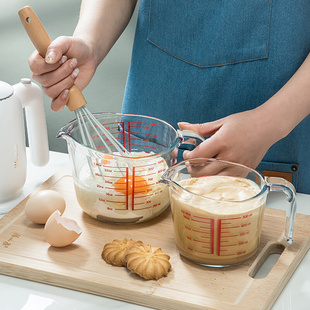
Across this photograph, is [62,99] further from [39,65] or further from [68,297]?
[68,297]

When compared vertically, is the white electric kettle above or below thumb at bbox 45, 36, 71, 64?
below

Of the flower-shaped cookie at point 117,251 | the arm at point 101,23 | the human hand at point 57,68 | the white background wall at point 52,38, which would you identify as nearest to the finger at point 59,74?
the human hand at point 57,68

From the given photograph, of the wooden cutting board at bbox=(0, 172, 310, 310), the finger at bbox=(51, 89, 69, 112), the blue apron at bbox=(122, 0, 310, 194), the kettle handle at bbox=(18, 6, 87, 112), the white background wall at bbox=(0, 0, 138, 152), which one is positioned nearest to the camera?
the wooden cutting board at bbox=(0, 172, 310, 310)

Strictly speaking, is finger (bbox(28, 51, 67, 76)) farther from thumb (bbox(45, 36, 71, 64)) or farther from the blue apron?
the blue apron

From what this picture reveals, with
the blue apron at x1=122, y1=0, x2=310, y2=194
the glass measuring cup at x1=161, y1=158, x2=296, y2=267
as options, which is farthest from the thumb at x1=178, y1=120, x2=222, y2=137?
the blue apron at x1=122, y1=0, x2=310, y2=194

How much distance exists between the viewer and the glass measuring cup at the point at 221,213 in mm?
826

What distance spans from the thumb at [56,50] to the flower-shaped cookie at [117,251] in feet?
1.22

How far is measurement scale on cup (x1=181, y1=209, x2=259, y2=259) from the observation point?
826mm

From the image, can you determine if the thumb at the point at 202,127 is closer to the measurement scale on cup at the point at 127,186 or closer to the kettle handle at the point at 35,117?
the measurement scale on cup at the point at 127,186

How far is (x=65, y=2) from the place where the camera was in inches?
90.0

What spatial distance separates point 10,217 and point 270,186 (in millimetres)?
513

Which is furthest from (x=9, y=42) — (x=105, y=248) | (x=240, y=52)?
(x=105, y=248)

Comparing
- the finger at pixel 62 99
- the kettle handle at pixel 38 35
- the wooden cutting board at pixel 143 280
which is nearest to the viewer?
the wooden cutting board at pixel 143 280

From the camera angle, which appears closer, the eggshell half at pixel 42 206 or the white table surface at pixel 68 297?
the white table surface at pixel 68 297
